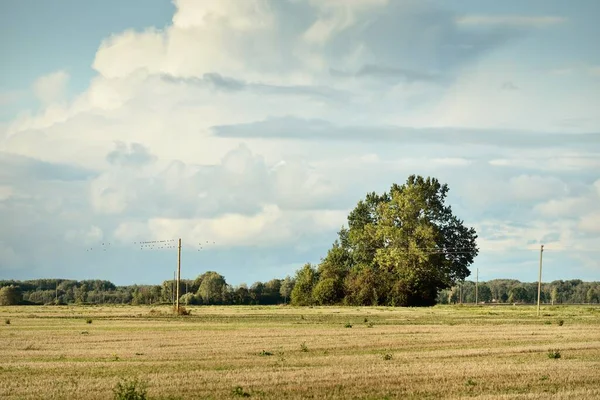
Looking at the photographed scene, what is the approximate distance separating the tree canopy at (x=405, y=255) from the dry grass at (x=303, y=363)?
70073mm

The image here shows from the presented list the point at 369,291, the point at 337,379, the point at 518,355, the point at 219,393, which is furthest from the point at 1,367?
the point at 369,291

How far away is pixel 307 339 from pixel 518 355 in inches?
532

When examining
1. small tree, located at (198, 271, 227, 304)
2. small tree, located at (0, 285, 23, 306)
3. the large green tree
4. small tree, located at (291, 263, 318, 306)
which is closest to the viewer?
the large green tree

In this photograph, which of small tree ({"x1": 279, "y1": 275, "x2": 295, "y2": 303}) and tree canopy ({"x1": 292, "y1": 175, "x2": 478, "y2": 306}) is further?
small tree ({"x1": 279, "y1": 275, "x2": 295, "y2": 303})

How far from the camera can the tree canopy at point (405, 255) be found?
5069 inches

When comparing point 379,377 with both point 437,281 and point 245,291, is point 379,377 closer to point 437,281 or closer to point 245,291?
point 437,281

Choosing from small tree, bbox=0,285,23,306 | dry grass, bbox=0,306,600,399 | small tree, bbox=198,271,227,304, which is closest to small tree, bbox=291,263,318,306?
small tree, bbox=198,271,227,304

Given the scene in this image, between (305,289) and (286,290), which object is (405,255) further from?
(286,290)

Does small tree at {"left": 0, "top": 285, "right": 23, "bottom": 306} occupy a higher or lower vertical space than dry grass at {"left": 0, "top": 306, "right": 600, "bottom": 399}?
lower

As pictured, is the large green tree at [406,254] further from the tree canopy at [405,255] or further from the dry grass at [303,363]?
the dry grass at [303,363]

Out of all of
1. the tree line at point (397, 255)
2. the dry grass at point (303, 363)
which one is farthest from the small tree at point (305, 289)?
the dry grass at point (303, 363)

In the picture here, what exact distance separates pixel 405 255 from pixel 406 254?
0.73 feet

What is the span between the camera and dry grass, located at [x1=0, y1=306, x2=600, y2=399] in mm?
27641

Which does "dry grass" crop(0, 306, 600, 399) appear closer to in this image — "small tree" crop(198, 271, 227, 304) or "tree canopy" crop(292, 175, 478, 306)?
"tree canopy" crop(292, 175, 478, 306)
